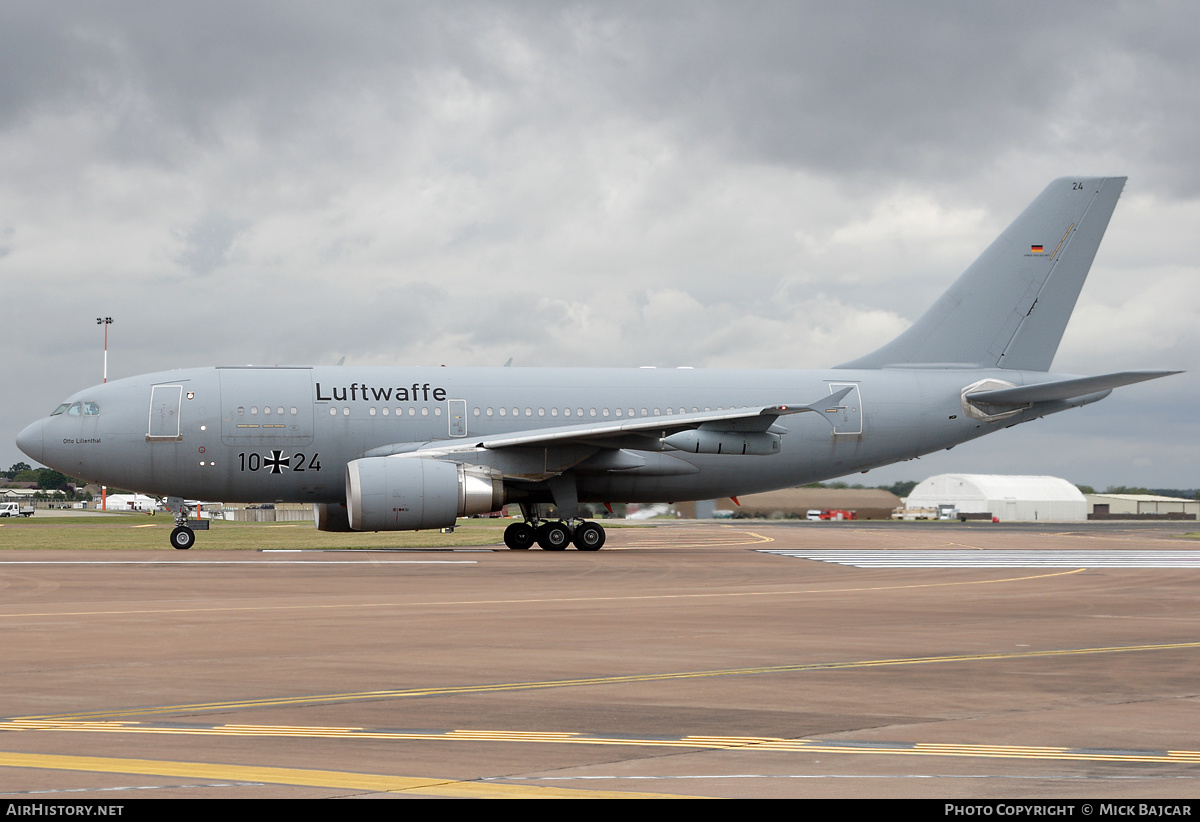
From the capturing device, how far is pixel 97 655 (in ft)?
38.0

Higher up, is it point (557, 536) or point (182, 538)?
point (182, 538)

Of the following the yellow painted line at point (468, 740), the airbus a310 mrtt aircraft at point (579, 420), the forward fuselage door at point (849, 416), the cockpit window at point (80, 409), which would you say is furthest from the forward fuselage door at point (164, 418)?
the yellow painted line at point (468, 740)

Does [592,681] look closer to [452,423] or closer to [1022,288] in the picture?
[452,423]

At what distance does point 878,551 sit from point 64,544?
23.2m

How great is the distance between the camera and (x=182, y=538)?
31.3 metres

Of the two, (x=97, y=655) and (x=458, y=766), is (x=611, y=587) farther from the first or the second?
(x=458, y=766)

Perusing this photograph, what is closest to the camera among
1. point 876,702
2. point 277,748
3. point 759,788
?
point 759,788

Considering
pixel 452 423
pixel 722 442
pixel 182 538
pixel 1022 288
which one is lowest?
pixel 182 538

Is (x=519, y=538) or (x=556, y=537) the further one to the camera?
(x=519, y=538)

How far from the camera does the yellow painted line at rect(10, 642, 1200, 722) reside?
8.55 metres

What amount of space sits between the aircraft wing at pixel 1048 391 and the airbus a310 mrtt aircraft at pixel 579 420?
7cm

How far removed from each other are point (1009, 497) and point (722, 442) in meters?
91.3

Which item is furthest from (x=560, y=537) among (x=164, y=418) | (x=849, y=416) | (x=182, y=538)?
(x=164, y=418)

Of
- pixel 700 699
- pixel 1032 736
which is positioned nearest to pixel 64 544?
pixel 700 699
